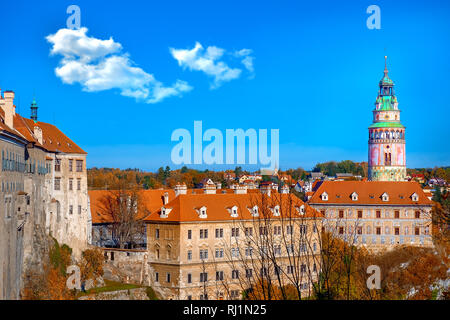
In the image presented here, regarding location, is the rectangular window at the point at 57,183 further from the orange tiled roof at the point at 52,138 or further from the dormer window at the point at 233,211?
the dormer window at the point at 233,211

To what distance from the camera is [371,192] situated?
287 ft

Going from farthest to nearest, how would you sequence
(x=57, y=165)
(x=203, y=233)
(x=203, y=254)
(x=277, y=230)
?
1. (x=277, y=230)
2. (x=203, y=233)
3. (x=203, y=254)
4. (x=57, y=165)

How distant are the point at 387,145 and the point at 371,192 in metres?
26.7

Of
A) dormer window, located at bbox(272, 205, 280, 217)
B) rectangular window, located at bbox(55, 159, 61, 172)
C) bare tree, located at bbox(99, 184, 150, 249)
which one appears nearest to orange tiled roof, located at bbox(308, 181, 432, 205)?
dormer window, located at bbox(272, 205, 280, 217)

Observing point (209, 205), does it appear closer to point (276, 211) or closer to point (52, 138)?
point (276, 211)

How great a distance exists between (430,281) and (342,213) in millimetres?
19161

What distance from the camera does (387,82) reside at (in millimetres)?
115438

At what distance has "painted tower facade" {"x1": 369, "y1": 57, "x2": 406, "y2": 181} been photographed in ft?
368

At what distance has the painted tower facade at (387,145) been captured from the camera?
11212 centimetres

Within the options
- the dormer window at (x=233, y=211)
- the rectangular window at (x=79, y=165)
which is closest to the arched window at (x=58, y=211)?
the rectangular window at (x=79, y=165)

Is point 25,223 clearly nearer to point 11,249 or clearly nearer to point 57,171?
point 11,249

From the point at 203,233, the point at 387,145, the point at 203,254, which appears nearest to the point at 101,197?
the point at 203,233

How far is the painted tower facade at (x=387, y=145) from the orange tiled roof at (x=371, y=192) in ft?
79.6
